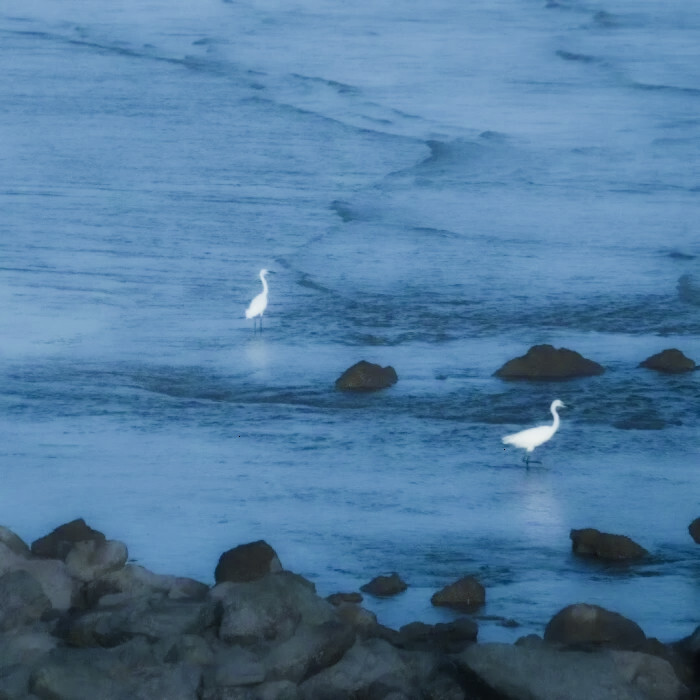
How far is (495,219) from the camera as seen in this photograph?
50.7ft

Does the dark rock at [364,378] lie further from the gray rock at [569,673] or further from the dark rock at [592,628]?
the gray rock at [569,673]

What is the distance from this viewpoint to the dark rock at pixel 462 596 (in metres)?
7.27

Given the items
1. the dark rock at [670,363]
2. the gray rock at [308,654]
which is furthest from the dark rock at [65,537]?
the dark rock at [670,363]

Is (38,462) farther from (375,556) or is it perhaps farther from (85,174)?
(85,174)

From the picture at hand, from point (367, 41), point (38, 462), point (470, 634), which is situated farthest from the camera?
point (367, 41)

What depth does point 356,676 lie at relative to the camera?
6266 millimetres

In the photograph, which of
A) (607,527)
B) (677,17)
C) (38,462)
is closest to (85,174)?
(38,462)

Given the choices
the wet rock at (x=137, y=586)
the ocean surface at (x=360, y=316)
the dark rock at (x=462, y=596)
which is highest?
the wet rock at (x=137, y=586)

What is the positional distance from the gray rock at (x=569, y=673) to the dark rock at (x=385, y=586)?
1.18 m

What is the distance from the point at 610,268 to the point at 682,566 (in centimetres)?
612

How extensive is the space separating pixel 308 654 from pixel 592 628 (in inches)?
47.6

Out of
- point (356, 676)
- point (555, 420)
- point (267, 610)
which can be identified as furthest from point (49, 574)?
point (555, 420)

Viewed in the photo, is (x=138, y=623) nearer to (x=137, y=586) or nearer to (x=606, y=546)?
(x=137, y=586)

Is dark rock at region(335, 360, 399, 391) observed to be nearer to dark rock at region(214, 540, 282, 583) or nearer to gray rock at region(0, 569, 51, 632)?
dark rock at region(214, 540, 282, 583)
